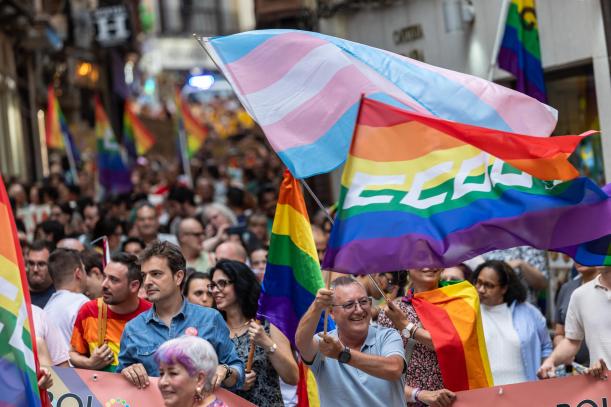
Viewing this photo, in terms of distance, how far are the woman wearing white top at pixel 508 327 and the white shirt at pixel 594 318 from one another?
0.90 metres

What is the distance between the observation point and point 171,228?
15.2 metres

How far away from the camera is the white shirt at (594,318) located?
26.5 feet

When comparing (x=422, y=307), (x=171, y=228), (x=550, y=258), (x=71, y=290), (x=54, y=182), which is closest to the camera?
(x=422, y=307)

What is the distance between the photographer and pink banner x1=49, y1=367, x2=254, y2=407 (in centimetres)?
743

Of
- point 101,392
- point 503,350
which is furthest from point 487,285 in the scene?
point 101,392

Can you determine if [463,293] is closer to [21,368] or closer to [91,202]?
[21,368]

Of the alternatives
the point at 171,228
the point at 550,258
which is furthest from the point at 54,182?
the point at 550,258

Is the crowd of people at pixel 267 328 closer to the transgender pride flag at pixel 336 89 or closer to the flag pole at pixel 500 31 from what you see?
the transgender pride flag at pixel 336 89

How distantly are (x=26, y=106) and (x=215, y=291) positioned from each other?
82.9 feet

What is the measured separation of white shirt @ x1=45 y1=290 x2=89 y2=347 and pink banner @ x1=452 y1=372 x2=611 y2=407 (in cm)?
290

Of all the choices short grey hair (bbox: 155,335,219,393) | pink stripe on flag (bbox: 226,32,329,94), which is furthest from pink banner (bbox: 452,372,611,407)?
pink stripe on flag (bbox: 226,32,329,94)

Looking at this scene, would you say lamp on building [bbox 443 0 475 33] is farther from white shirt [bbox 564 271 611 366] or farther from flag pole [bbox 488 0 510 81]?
white shirt [bbox 564 271 611 366]

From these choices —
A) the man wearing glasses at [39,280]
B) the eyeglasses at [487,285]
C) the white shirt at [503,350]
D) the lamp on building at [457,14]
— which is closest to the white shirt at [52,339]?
the man wearing glasses at [39,280]

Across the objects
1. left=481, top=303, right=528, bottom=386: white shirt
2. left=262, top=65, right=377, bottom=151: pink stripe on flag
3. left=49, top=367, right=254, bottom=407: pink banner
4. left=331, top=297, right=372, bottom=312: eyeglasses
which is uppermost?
left=262, top=65, right=377, bottom=151: pink stripe on flag
